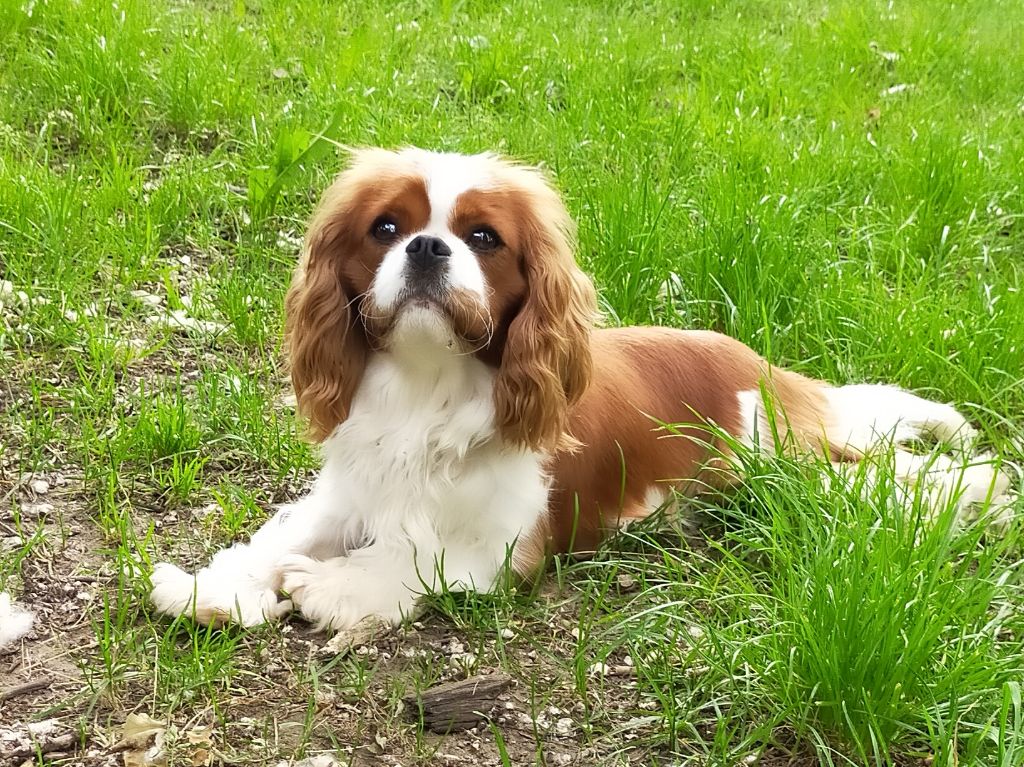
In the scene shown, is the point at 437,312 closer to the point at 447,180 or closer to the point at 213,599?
the point at 447,180

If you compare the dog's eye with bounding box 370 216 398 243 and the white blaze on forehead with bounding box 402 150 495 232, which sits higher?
the white blaze on forehead with bounding box 402 150 495 232

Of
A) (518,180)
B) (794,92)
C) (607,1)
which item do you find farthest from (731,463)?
(607,1)

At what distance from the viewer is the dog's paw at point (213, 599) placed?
2.72 meters

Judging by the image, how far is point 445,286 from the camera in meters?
2.55

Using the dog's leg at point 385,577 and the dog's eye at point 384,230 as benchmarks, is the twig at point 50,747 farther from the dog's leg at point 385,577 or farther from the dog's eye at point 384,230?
the dog's eye at point 384,230

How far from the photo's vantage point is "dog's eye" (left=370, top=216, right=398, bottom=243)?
269cm

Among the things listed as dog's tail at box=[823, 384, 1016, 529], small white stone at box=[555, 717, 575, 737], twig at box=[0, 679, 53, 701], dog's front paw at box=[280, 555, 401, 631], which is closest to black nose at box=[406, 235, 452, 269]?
dog's front paw at box=[280, 555, 401, 631]

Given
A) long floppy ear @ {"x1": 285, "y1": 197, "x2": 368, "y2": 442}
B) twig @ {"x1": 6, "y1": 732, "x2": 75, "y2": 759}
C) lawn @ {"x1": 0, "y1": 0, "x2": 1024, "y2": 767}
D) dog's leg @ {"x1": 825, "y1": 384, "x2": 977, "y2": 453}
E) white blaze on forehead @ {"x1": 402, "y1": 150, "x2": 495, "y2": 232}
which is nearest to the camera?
twig @ {"x1": 6, "y1": 732, "x2": 75, "y2": 759}

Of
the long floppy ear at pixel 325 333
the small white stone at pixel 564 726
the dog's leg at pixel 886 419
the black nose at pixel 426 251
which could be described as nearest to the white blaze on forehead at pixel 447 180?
the black nose at pixel 426 251

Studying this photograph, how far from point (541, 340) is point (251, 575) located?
968 mm

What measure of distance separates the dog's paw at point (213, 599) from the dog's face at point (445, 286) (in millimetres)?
454

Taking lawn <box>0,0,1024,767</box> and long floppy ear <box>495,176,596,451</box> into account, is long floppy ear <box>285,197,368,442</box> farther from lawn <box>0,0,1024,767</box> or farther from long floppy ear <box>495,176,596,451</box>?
lawn <box>0,0,1024,767</box>

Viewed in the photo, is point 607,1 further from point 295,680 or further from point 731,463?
point 295,680

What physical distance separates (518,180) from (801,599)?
→ 1.22m
